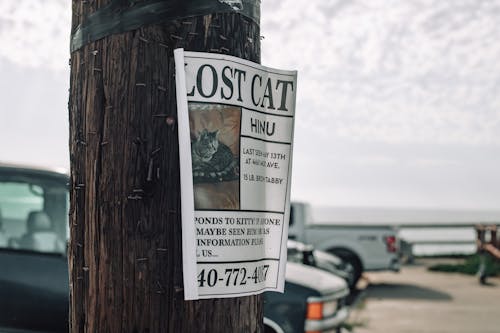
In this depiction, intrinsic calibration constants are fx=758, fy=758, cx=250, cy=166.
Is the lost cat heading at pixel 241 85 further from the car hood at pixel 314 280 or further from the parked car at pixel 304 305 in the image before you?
the car hood at pixel 314 280

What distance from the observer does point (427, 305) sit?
1291 centimetres

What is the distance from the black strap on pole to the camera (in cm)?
192

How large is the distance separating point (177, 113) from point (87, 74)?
0.28 metres

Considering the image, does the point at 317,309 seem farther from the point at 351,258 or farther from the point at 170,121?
the point at 351,258

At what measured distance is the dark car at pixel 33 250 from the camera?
5.13m

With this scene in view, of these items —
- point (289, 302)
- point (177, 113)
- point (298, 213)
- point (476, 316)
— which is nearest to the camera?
point (177, 113)

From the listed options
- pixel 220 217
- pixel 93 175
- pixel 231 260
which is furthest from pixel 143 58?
pixel 231 260

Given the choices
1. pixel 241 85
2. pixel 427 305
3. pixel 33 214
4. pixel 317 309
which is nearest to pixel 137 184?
pixel 241 85

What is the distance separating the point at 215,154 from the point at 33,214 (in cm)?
394

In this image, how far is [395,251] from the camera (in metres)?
15.6

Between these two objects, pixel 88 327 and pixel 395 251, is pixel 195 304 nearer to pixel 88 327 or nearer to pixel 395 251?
pixel 88 327

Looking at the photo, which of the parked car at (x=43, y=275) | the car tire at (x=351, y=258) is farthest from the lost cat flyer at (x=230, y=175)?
the car tire at (x=351, y=258)

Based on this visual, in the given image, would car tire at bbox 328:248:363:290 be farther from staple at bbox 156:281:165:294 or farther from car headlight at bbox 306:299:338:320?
staple at bbox 156:281:165:294

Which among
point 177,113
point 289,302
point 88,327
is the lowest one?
point 289,302
